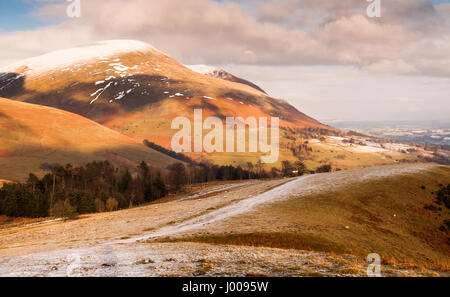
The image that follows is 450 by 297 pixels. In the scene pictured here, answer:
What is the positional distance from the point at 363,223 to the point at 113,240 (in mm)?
35534

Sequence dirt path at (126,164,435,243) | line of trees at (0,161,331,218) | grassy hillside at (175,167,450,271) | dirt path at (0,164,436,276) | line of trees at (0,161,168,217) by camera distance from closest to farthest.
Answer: dirt path at (0,164,436,276) → grassy hillside at (175,167,450,271) → dirt path at (126,164,435,243) → line of trees at (0,161,168,217) → line of trees at (0,161,331,218)

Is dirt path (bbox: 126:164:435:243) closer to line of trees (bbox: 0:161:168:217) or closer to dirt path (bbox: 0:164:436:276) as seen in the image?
dirt path (bbox: 0:164:436:276)

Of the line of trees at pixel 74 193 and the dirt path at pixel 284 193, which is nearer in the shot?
the dirt path at pixel 284 193

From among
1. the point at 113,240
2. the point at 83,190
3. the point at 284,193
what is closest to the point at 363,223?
the point at 284,193

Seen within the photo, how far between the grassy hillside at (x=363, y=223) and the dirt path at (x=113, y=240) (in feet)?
17.0

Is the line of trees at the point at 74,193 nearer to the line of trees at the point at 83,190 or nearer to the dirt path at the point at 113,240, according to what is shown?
the line of trees at the point at 83,190

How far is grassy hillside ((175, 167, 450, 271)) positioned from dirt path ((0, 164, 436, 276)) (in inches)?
204

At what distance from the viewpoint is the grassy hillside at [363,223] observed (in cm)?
3419

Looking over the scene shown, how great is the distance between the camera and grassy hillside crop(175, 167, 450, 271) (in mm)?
34188

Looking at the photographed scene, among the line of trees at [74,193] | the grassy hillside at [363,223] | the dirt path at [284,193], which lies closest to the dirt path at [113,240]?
the dirt path at [284,193]

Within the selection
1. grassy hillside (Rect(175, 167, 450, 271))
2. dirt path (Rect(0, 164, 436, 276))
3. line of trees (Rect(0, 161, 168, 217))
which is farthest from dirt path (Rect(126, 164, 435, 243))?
line of trees (Rect(0, 161, 168, 217))

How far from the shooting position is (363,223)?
152 feet
